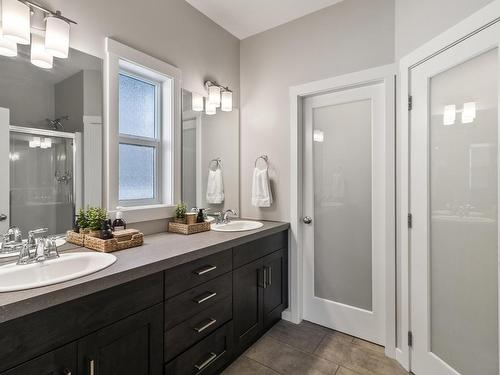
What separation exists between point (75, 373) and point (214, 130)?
6.51 feet

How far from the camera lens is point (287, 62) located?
253cm

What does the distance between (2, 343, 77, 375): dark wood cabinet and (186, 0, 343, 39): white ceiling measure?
8.11ft

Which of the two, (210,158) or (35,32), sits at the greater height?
(35,32)

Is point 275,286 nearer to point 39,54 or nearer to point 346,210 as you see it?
point 346,210

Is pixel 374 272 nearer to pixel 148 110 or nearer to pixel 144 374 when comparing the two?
pixel 144 374

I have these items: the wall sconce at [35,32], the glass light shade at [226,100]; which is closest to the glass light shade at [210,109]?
the glass light shade at [226,100]

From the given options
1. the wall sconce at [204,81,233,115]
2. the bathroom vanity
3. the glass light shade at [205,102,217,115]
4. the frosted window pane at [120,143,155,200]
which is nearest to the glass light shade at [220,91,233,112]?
the wall sconce at [204,81,233,115]

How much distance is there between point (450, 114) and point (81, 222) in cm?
223

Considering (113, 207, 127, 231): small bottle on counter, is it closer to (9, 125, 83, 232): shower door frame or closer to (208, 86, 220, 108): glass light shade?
(9, 125, 83, 232): shower door frame

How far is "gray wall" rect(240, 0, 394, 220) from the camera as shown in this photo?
211cm

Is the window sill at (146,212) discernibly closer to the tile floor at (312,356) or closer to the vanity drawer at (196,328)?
the vanity drawer at (196,328)

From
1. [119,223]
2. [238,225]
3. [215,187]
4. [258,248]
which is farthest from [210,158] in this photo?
[119,223]

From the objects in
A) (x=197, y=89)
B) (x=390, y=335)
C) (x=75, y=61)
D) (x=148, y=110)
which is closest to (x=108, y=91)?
(x=75, y=61)

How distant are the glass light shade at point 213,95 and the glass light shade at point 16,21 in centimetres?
131
